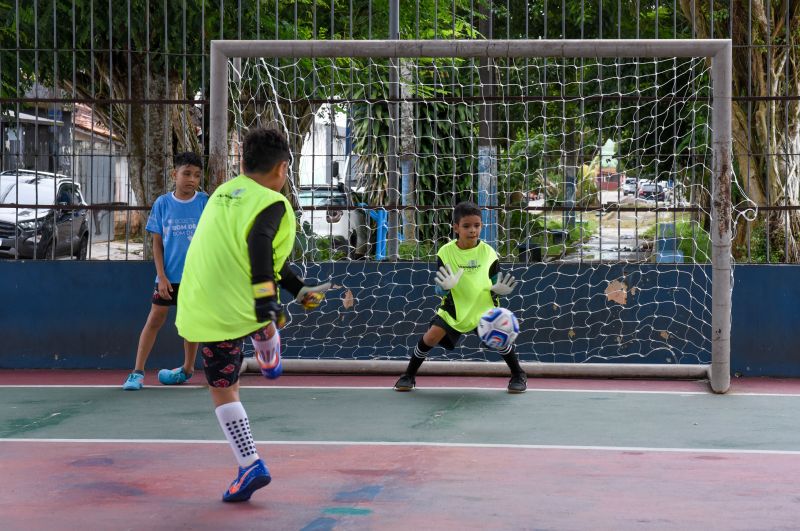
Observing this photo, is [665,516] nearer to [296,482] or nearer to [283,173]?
[296,482]

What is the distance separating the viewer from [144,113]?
37.0 ft

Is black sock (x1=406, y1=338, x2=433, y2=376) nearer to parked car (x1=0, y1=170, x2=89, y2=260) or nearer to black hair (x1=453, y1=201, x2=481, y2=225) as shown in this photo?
black hair (x1=453, y1=201, x2=481, y2=225)

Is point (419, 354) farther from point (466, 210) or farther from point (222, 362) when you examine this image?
point (222, 362)

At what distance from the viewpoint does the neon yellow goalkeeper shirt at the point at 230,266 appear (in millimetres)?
5832

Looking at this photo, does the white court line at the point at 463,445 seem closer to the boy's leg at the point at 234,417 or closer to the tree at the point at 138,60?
the boy's leg at the point at 234,417

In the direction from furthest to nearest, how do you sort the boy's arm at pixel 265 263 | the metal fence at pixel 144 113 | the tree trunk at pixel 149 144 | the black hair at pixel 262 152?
the tree trunk at pixel 149 144
the metal fence at pixel 144 113
the black hair at pixel 262 152
the boy's arm at pixel 265 263

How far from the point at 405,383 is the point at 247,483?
13.0 feet

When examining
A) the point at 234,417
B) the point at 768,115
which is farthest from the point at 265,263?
the point at 768,115

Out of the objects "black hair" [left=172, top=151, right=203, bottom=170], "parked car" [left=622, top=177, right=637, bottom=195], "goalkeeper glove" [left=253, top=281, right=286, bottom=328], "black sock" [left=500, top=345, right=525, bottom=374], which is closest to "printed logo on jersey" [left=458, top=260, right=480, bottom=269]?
"black sock" [left=500, top=345, right=525, bottom=374]

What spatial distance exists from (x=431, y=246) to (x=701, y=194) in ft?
8.04

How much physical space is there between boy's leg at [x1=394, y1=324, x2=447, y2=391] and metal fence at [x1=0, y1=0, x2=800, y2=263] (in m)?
1.48

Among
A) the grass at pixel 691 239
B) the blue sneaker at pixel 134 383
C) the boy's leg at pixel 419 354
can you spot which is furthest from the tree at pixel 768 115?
the blue sneaker at pixel 134 383

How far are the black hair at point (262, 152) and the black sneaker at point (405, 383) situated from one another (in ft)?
12.6

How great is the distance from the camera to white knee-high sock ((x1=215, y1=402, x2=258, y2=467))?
19.0 feet
